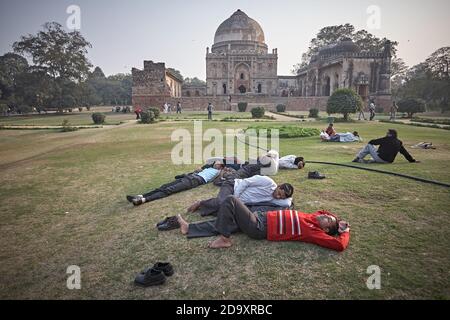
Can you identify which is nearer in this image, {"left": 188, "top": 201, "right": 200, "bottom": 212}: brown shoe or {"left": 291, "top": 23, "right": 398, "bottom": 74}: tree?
{"left": 188, "top": 201, "right": 200, "bottom": 212}: brown shoe

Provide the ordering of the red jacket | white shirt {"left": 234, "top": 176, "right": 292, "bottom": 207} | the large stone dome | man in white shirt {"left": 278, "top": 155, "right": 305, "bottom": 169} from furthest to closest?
the large stone dome → man in white shirt {"left": 278, "top": 155, "right": 305, "bottom": 169} → white shirt {"left": 234, "top": 176, "right": 292, "bottom": 207} → the red jacket

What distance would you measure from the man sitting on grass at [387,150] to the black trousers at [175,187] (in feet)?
13.6

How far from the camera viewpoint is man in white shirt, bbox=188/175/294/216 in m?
3.84

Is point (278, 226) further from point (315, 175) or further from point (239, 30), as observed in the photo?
point (239, 30)

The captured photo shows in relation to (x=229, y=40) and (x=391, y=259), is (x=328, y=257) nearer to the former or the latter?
(x=391, y=259)

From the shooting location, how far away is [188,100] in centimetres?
3688

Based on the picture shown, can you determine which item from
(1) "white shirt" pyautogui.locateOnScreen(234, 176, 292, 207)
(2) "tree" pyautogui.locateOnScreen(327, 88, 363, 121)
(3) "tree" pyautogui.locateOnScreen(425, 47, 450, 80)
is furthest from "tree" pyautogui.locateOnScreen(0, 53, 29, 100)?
(3) "tree" pyautogui.locateOnScreen(425, 47, 450, 80)

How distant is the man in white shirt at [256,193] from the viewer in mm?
3835

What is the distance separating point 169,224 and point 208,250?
0.75 m

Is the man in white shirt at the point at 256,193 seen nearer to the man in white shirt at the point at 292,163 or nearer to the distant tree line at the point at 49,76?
the man in white shirt at the point at 292,163

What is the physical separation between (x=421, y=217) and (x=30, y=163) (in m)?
9.14

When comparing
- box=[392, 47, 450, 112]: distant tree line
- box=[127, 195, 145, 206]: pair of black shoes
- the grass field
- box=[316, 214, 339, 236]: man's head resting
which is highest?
box=[392, 47, 450, 112]: distant tree line

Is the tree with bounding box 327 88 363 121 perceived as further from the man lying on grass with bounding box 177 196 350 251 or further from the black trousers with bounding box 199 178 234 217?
the man lying on grass with bounding box 177 196 350 251

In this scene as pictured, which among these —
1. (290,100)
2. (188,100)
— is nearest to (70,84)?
(188,100)
